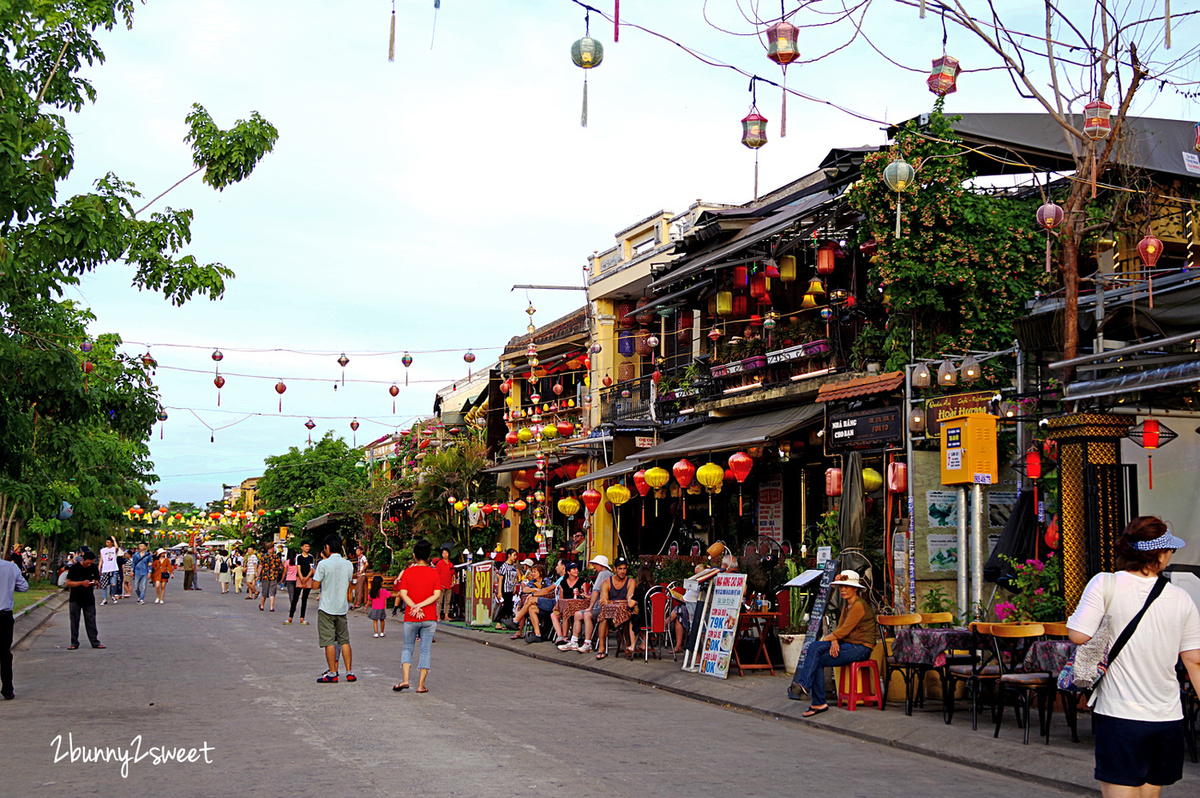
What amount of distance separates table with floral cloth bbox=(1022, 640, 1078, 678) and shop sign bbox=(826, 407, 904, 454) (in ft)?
18.5

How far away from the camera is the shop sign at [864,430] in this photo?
1614 cm

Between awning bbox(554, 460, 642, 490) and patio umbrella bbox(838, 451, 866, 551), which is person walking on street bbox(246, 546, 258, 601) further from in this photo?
patio umbrella bbox(838, 451, 866, 551)

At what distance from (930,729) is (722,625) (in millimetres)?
5037

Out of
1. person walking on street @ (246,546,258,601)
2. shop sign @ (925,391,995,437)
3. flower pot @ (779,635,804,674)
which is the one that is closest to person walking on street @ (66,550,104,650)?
flower pot @ (779,635,804,674)

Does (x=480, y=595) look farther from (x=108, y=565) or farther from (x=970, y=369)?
(x=970, y=369)

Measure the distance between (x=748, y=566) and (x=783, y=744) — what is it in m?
5.95

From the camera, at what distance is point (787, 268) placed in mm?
20750

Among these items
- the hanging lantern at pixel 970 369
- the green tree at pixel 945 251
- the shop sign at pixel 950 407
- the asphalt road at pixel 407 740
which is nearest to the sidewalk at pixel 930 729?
the asphalt road at pixel 407 740

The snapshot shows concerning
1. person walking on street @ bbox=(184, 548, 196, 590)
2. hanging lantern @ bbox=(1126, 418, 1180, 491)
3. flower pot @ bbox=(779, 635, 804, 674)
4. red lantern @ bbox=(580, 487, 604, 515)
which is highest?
hanging lantern @ bbox=(1126, 418, 1180, 491)

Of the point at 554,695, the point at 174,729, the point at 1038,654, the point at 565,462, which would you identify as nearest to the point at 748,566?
the point at 554,695

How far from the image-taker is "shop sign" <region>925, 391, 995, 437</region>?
1357 centimetres

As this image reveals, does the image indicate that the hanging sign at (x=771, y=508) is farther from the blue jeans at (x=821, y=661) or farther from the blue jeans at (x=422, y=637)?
the blue jeans at (x=422, y=637)

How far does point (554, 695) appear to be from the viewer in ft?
46.3

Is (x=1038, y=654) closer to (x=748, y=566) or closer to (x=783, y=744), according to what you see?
(x=783, y=744)
